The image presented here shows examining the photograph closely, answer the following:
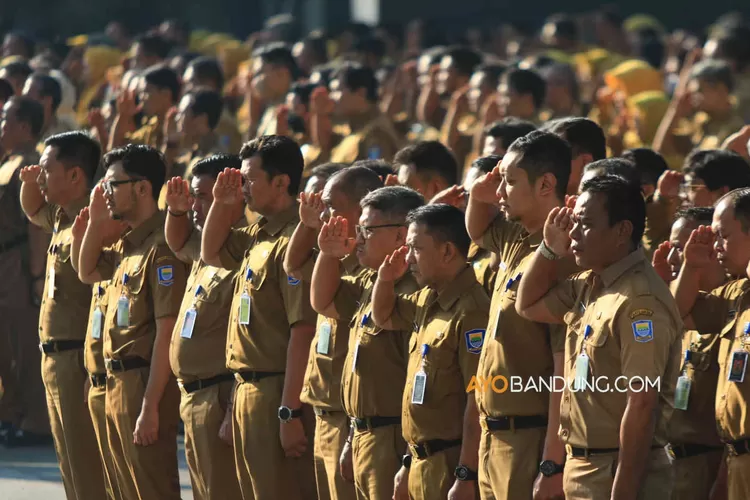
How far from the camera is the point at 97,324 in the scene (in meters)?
6.35

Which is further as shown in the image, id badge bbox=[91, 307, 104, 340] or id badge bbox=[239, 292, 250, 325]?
id badge bbox=[91, 307, 104, 340]

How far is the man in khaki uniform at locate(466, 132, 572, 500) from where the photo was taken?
470 cm

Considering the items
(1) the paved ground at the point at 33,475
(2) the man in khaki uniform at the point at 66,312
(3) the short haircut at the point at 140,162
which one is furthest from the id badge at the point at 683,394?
(1) the paved ground at the point at 33,475

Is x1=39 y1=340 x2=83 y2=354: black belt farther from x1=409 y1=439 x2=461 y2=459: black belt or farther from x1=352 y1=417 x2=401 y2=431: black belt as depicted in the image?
x1=409 y1=439 x2=461 y2=459: black belt

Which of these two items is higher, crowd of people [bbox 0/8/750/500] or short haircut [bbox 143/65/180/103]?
short haircut [bbox 143/65/180/103]

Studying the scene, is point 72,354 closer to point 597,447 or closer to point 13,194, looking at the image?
point 13,194

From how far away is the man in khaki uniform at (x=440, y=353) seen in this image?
4.89 meters

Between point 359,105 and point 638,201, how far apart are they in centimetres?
537

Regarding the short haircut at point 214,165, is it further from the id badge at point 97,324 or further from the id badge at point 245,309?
the id badge at point 97,324

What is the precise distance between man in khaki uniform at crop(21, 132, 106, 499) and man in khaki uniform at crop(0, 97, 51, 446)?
1.30 metres

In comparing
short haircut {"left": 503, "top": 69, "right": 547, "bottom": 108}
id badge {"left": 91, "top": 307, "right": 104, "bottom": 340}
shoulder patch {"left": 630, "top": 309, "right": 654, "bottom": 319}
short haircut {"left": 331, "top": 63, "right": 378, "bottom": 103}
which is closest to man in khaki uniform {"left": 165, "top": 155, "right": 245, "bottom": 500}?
id badge {"left": 91, "top": 307, "right": 104, "bottom": 340}

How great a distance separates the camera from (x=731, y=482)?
15.4ft

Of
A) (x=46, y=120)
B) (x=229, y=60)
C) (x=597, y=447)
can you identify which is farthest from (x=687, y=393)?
(x=229, y=60)

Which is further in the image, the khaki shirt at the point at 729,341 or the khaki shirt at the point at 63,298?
the khaki shirt at the point at 63,298
